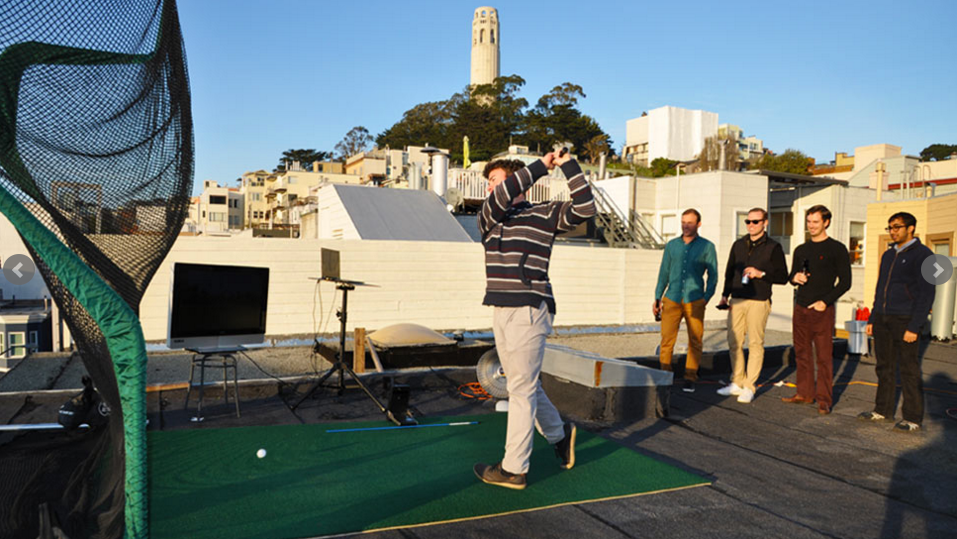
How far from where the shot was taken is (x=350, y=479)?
4.08m

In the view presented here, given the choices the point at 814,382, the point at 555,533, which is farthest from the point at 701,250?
the point at 555,533

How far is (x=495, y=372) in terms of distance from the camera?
593 centimetres

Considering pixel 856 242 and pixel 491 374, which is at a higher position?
pixel 856 242

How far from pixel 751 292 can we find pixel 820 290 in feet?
2.30

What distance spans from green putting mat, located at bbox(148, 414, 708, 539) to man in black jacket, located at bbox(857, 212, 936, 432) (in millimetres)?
2645

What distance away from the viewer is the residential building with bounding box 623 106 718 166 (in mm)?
70812

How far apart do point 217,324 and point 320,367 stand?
3.08 meters

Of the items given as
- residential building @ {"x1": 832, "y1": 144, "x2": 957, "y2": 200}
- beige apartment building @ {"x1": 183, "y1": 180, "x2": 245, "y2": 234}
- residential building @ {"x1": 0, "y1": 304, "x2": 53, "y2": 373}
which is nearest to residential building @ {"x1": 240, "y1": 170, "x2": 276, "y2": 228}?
beige apartment building @ {"x1": 183, "y1": 180, "x2": 245, "y2": 234}

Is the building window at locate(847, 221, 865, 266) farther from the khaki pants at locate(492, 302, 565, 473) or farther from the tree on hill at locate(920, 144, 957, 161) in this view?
the tree on hill at locate(920, 144, 957, 161)

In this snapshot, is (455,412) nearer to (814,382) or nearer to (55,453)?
(55,453)

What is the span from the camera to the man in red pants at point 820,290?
20.5 ft

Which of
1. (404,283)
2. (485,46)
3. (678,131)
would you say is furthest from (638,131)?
(404,283)

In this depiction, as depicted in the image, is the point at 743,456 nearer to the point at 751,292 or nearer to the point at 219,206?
the point at 751,292

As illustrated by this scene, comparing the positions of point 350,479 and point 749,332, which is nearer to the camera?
point 350,479
